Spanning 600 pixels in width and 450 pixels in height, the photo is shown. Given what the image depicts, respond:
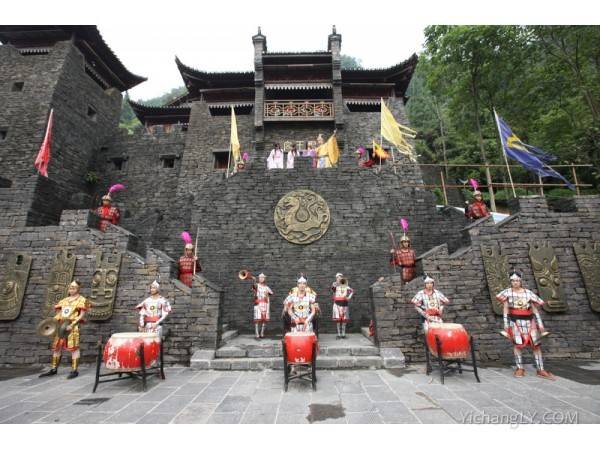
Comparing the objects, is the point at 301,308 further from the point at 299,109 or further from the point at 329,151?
the point at 299,109

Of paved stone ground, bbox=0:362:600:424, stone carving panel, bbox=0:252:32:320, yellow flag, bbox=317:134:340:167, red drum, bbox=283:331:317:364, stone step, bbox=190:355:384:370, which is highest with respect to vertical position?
yellow flag, bbox=317:134:340:167

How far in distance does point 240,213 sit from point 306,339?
507 centimetres

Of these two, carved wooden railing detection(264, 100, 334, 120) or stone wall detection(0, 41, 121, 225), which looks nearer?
stone wall detection(0, 41, 121, 225)

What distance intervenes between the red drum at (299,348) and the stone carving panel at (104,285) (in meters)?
4.48

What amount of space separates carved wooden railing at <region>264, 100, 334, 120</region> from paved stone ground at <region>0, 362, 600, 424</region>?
12.3 metres

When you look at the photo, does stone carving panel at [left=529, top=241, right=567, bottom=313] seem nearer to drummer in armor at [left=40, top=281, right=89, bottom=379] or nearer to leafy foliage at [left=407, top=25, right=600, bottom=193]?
leafy foliage at [left=407, top=25, right=600, bottom=193]

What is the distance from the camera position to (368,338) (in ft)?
21.1

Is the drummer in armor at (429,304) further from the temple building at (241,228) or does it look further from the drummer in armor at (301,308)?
the drummer in armor at (301,308)

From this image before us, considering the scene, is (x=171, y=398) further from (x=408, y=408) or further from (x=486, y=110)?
(x=486, y=110)

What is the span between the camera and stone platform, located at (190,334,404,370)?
5.11 meters

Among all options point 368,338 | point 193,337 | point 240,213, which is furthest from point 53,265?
point 368,338

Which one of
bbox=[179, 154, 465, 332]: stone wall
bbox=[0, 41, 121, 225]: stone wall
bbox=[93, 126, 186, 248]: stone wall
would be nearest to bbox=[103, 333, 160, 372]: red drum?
A: bbox=[179, 154, 465, 332]: stone wall

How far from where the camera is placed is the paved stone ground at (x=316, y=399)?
10.2ft

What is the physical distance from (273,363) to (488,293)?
195 inches
